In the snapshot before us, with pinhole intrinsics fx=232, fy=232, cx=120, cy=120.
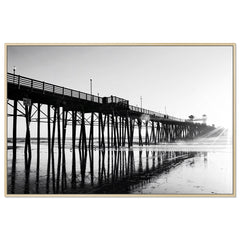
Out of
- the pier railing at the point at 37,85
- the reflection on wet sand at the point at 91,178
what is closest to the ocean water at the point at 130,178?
the reflection on wet sand at the point at 91,178

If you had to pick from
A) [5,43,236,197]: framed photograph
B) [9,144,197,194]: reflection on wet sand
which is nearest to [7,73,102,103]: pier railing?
[5,43,236,197]: framed photograph

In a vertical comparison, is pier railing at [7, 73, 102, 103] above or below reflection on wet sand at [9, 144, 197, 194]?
above

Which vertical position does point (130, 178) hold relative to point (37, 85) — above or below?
Result: below

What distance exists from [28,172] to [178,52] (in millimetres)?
4272

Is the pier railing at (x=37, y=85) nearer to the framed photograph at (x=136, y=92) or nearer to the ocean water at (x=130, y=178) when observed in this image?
the framed photograph at (x=136, y=92)

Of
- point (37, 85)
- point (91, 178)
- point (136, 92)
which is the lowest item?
point (91, 178)

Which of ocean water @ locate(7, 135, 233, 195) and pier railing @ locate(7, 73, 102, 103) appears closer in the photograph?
ocean water @ locate(7, 135, 233, 195)

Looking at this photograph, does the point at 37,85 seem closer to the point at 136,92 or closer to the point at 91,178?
the point at 136,92

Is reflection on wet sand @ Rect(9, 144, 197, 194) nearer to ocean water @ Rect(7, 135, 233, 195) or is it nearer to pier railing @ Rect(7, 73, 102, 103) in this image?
ocean water @ Rect(7, 135, 233, 195)

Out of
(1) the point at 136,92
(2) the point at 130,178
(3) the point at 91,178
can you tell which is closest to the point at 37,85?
(1) the point at 136,92

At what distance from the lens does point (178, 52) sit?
469 cm

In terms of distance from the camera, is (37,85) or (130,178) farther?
(37,85)
